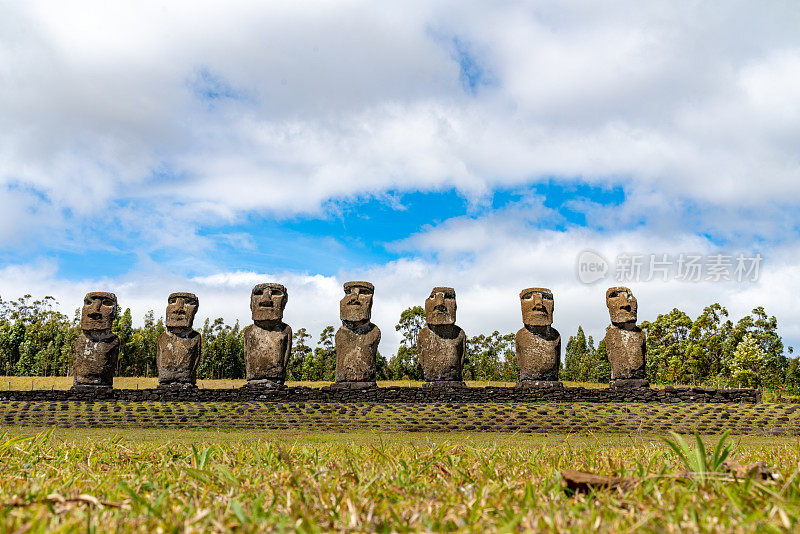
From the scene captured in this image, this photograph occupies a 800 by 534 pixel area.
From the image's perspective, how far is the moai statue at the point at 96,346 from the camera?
19000 mm

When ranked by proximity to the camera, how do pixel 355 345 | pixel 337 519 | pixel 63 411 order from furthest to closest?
pixel 355 345 → pixel 63 411 → pixel 337 519

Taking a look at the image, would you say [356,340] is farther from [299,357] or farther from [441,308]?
[299,357]

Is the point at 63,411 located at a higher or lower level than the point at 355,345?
lower

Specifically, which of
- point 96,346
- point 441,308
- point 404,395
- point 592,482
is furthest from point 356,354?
point 592,482

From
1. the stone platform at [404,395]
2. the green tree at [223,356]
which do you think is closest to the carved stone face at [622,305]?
the stone platform at [404,395]

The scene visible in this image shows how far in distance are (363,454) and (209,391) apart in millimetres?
15430

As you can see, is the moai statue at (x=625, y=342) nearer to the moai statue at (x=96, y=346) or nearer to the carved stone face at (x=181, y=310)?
the carved stone face at (x=181, y=310)

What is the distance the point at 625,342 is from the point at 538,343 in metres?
3.06

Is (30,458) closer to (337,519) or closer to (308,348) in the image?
(337,519)

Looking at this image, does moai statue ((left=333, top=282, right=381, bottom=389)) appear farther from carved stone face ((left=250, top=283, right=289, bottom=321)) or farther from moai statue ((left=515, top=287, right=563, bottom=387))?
moai statue ((left=515, top=287, right=563, bottom=387))

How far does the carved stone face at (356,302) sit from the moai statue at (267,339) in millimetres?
1867

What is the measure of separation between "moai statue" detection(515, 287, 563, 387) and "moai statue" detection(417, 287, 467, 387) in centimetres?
191

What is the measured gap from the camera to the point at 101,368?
19.1m

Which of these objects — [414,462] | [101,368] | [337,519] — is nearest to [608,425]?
[414,462]
